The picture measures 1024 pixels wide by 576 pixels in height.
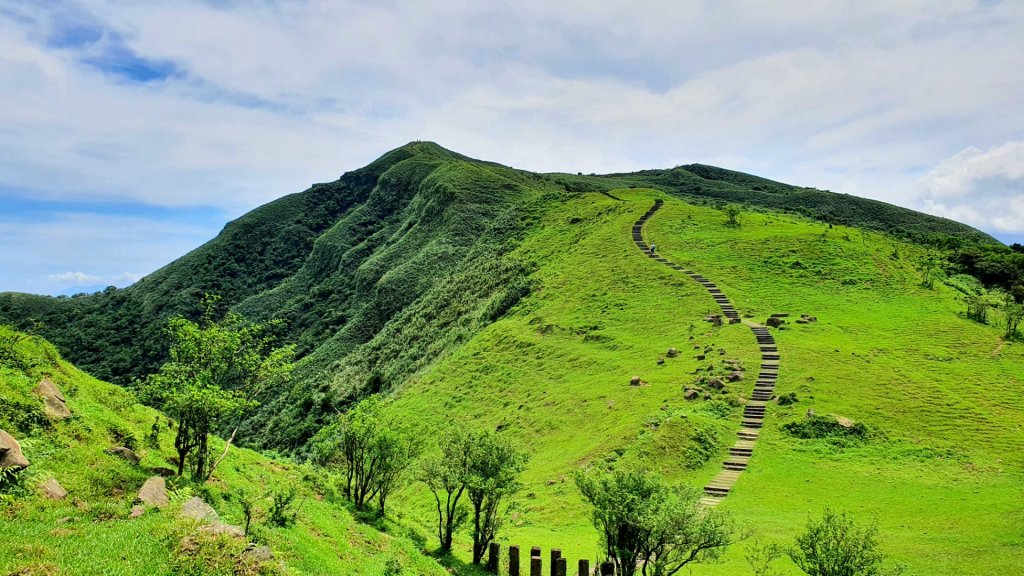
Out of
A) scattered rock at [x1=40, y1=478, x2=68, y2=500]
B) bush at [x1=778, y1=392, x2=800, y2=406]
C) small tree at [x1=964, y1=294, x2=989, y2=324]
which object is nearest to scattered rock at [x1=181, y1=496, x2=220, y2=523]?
scattered rock at [x1=40, y1=478, x2=68, y2=500]

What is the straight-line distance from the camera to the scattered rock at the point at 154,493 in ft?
46.1

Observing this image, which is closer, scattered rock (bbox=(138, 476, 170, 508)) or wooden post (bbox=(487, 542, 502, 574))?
scattered rock (bbox=(138, 476, 170, 508))

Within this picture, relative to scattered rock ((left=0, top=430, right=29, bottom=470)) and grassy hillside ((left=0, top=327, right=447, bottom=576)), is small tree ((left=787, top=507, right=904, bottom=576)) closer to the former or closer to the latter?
grassy hillside ((left=0, top=327, right=447, bottom=576))

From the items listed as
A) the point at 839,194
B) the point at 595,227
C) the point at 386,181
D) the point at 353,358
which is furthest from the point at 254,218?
the point at 839,194

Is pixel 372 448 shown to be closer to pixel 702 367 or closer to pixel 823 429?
pixel 702 367

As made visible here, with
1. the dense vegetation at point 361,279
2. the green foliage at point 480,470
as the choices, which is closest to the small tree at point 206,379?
the green foliage at point 480,470

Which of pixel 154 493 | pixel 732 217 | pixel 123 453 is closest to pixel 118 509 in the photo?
pixel 154 493

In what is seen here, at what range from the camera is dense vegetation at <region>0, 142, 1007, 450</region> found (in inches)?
2766

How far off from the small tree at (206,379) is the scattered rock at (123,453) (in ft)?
4.05

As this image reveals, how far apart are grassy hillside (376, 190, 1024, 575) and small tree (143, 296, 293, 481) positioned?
452 inches

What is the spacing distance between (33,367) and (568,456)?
2543 cm

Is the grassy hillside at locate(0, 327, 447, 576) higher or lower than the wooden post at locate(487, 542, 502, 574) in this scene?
higher

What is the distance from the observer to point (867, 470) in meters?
25.8

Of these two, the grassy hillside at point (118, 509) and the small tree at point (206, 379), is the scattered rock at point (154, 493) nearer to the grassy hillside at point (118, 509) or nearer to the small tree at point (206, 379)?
the grassy hillside at point (118, 509)
